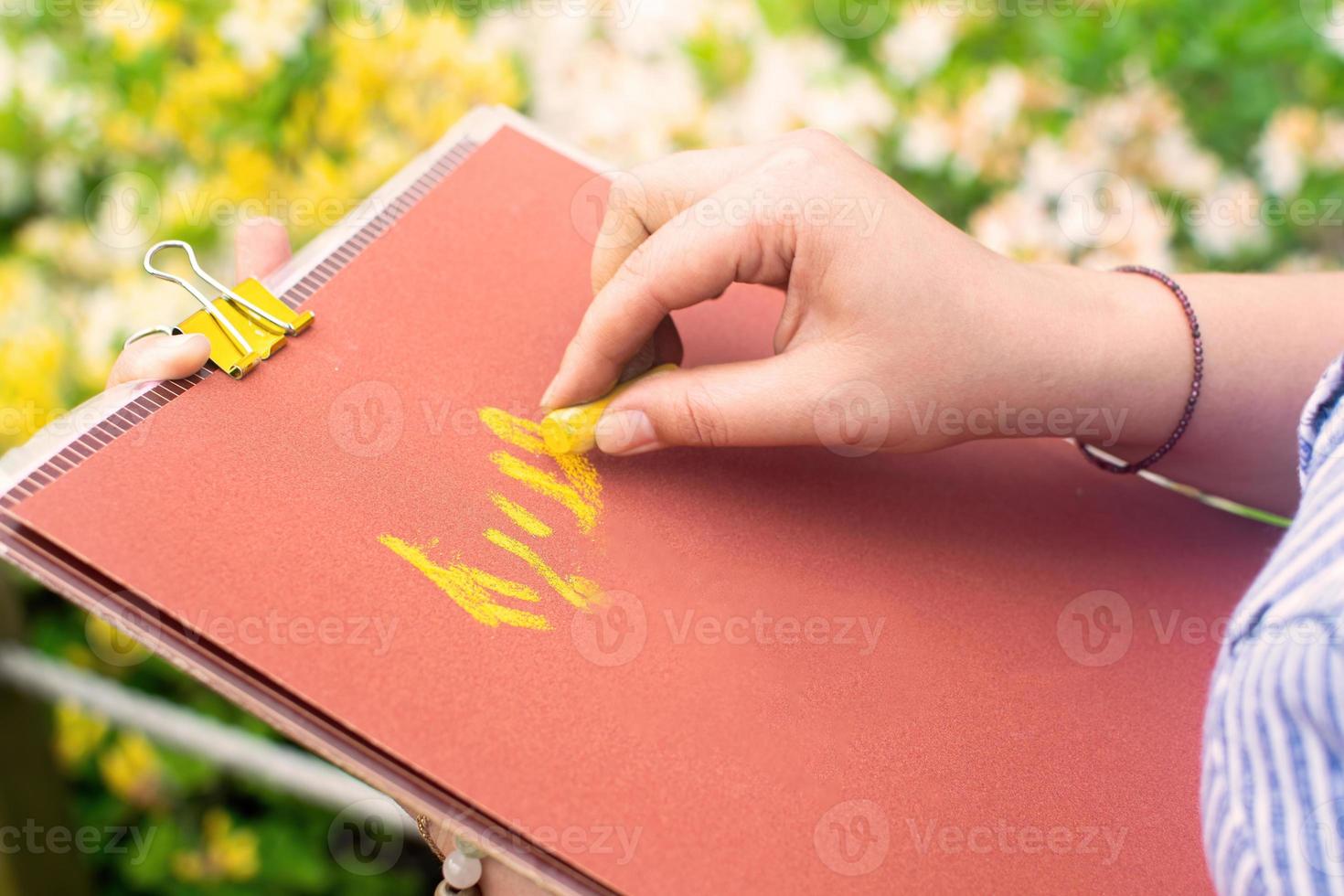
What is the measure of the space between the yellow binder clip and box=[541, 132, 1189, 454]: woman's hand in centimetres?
19

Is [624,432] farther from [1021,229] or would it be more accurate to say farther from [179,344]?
[1021,229]

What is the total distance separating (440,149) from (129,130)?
0.63 meters

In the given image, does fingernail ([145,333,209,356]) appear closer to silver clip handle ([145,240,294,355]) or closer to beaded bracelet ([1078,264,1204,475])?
silver clip handle ([145,240,294,355])

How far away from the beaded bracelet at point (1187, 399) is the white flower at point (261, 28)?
3.42ft

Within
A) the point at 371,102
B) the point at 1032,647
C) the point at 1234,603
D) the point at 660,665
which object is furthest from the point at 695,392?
the point at 371,102

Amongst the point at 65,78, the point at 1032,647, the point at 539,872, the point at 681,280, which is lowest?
the point at 65,78

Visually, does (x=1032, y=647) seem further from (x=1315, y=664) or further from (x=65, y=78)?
(x=65, y=78)

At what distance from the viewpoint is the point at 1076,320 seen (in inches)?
30.6

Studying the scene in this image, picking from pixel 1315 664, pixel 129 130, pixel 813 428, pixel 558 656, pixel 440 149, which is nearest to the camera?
pixel 1315 664

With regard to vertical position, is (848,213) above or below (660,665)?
above

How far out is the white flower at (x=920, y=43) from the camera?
4.89 ft

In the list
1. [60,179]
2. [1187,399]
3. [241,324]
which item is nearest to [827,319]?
[1187,399]

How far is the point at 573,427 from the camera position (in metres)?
0.75

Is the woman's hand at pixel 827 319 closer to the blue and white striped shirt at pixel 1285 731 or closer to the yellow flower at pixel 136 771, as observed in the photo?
the blue and white striped shirt at pixel 1285 731
